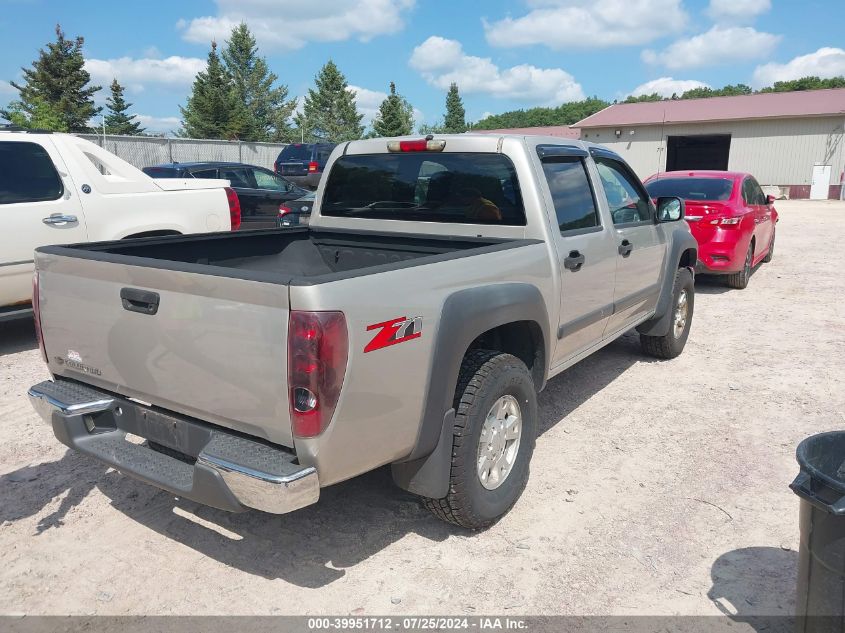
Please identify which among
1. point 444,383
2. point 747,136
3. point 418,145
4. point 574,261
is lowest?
A: point 444,383

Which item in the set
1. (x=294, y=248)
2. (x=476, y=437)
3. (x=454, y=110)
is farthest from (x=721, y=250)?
(x=454, y=110)

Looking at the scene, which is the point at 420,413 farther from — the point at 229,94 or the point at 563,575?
the point at 229,94

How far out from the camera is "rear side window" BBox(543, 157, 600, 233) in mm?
4164

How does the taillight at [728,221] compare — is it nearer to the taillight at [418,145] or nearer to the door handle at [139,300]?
the taillight at [418,145]

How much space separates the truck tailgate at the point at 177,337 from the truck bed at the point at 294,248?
14.2 inches

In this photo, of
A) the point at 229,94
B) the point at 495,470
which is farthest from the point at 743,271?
the point at 229,94

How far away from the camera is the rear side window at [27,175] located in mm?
6137

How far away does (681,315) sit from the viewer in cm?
650

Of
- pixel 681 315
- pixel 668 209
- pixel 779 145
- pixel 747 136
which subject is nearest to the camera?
pixel 668 209

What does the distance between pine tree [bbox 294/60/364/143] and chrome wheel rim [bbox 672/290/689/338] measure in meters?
64.6

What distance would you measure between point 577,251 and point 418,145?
1.21 meters

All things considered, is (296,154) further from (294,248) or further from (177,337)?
(177,337)

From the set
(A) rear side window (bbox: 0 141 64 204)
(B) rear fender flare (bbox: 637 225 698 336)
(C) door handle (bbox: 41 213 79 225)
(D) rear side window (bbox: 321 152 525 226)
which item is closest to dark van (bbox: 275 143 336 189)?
(A) rear side window (bbox: 0 141 64 204)

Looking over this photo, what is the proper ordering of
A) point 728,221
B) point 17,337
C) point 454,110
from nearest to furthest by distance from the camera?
point 17,337 < point 728,221 < point 454,110
